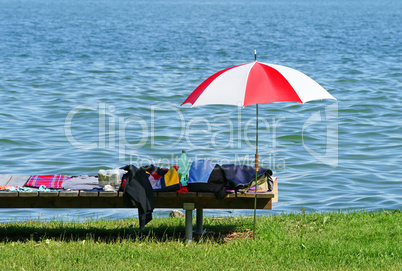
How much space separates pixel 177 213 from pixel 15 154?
6123mm

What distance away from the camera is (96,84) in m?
23.9

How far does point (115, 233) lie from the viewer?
743 cm

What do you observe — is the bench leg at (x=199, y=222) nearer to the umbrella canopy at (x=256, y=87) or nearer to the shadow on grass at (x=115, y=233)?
the shadow on grass at (x=115, y=233)

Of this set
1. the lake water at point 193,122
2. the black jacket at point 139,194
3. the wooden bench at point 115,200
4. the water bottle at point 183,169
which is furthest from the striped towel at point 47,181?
the lake water at point 193,122

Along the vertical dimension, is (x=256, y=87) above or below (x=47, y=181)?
above

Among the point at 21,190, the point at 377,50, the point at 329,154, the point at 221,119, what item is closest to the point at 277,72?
the point at 21,190

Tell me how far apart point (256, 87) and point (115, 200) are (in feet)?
6.75

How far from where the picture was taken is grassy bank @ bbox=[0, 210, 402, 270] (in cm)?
593

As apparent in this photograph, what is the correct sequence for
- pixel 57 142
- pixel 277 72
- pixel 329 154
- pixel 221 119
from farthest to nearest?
pixel 221 119 < pixel 57 142 < pixel 329 154 < pixel 277 72

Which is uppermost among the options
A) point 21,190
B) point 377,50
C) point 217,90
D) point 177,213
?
point 377,50

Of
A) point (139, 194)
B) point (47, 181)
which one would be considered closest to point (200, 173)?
point (139, 194)

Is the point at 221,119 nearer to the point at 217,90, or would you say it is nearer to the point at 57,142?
the point at 57,142

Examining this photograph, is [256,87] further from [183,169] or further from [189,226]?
[189,226]

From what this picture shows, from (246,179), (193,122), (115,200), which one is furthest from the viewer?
(193,122)
